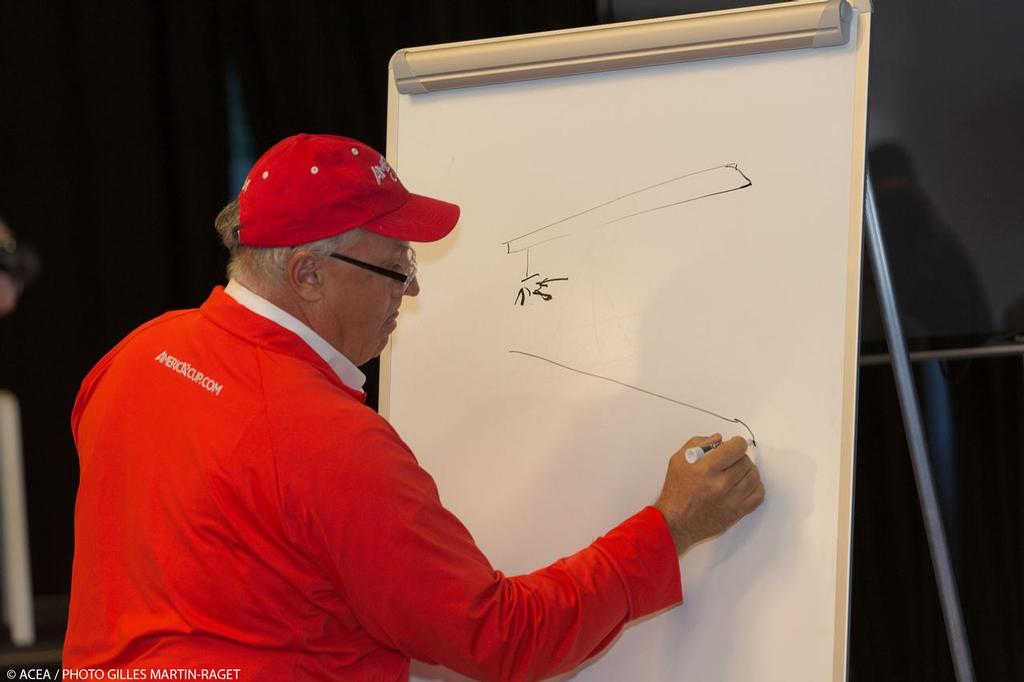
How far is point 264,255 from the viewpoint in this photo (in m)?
1.52

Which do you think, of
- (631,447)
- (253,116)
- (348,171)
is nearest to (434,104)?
(348,171)

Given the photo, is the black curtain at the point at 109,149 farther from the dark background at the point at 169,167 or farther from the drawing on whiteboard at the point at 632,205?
the drawing on whiteboard at the point at 632,205

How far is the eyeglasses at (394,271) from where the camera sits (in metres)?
1.54

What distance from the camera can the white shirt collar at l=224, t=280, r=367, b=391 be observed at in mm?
1507

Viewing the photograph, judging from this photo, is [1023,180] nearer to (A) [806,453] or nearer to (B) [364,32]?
(A) [806,453]

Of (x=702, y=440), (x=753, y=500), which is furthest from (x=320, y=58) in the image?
(x=753, y=500)

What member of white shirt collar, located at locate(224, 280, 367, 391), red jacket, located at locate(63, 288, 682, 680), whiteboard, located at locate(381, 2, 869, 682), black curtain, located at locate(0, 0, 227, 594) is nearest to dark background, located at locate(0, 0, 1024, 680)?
black curtain, located at locate(0, 0, 227, 594)

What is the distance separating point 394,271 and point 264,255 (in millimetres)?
189

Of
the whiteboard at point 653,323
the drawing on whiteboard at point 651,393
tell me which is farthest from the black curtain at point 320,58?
the drawing on whiteboard at point 651,393

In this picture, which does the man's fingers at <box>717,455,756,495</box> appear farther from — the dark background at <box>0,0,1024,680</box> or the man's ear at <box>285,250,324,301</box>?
the dark background at <box>0,0,1024,680</box>

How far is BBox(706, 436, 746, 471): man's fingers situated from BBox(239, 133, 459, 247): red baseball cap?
1.67ft

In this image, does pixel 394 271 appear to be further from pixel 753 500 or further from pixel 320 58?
pixel 320 58

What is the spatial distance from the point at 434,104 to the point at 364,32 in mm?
1145

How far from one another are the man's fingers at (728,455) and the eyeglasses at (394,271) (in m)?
0.51
